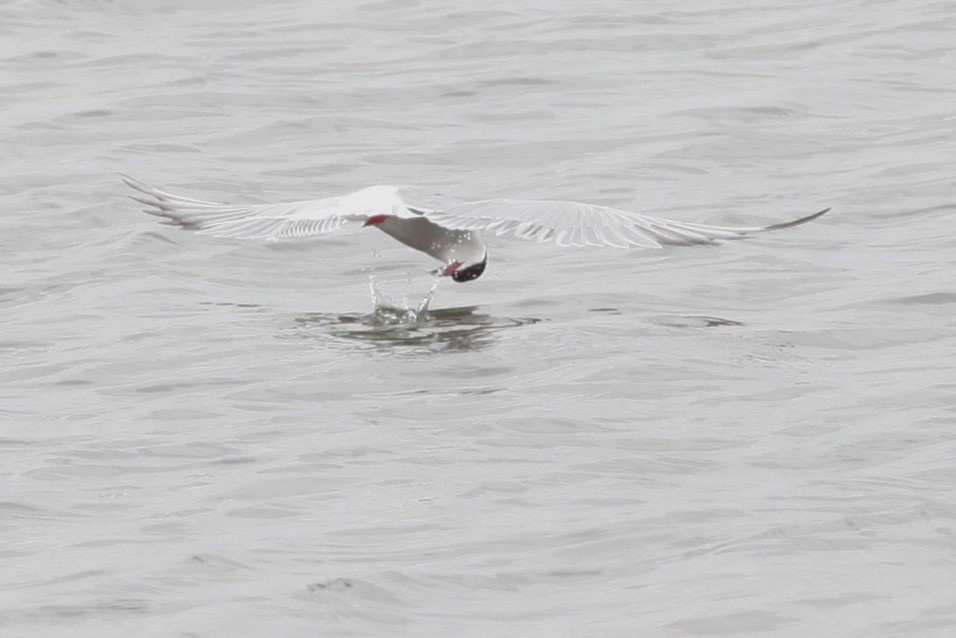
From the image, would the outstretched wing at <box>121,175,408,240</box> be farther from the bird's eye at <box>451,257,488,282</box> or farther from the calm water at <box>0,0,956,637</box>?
the bird's eye at <box>451,257,488,282</box>

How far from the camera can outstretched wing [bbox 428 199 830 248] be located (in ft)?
34.2

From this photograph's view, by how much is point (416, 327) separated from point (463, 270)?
1.97 feet

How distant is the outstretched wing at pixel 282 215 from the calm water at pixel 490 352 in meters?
0.44

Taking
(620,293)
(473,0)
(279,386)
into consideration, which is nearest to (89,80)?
(473,0)

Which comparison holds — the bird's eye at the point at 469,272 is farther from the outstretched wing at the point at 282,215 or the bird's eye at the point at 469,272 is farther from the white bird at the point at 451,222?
the outstretched wing at the point at 282,215

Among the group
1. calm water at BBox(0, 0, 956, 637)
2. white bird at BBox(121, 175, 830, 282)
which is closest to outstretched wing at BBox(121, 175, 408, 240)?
white bird at BBox(121, 175, 830, 282)

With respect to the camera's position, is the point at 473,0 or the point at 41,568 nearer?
the point at 41,568

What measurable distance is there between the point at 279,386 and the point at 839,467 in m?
2.80

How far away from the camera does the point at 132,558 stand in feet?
23.1

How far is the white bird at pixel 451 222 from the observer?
34.4 ft

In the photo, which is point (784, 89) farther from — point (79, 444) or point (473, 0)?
point (79, 444)

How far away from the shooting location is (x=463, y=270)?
11352 mm

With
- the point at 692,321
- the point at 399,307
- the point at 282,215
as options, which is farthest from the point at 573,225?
the point at 282,215

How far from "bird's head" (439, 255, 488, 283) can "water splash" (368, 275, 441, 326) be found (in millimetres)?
123
